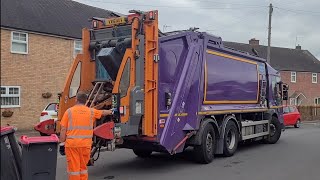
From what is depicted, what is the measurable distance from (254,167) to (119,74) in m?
3.89

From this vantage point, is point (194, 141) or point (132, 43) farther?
point (194, 141)

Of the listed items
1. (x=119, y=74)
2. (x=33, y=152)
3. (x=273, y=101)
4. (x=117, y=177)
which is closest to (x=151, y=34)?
A: (x=119, y=74)

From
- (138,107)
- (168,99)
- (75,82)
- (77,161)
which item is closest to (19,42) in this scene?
(75,82)

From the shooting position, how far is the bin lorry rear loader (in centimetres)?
860

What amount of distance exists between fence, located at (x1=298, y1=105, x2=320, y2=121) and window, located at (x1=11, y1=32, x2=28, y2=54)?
76.7ft

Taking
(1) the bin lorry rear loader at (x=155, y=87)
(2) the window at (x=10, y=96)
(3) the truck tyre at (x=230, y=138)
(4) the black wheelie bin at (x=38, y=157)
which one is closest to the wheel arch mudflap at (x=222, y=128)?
(1) the bin lorry rear loader at (x=155, y=87)

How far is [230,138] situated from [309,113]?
27.8 m

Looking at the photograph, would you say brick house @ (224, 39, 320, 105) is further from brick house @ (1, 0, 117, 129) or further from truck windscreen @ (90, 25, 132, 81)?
truck windscreen @ (90, 25, 132, 81)

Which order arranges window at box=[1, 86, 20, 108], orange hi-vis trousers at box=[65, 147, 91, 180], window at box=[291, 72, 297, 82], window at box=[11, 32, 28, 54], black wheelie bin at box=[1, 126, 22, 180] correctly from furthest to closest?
window at box=[291, 72, 297, 82] → window at box=[11, 32, 28, 54] → window at box=[1, 86, 20, 108] → orange hi-vis trousers at box=[65, 147, 91, 180] → black wheelie bin at box=[1, 126, 22, 180]

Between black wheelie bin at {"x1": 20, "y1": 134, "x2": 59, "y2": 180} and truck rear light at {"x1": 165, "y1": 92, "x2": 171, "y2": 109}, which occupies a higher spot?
truck rear light at {"x1": 165, "y1": 92, "x2": 171, "y2": 109}

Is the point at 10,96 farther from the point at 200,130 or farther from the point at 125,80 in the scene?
the point at 125,80

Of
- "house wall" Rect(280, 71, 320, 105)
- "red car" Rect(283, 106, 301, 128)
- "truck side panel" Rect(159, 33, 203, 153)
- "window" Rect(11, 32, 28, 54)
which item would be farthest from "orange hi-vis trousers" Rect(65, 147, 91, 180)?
"house wall" Rect(280, 71, 320, 105)

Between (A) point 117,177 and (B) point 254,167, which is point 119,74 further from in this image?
(B) point 254,167

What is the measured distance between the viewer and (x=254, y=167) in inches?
400
